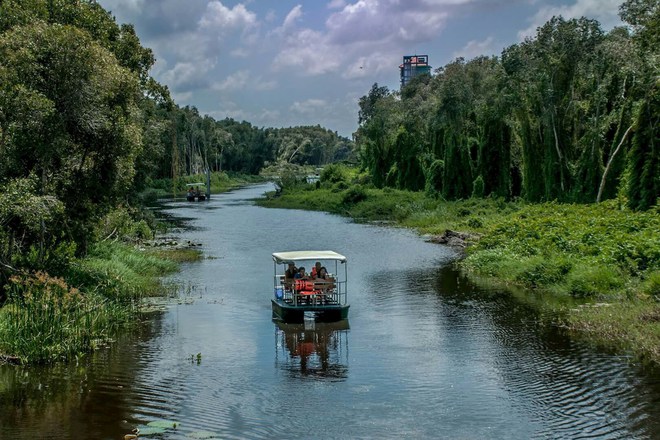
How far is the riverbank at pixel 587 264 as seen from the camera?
72.2ft

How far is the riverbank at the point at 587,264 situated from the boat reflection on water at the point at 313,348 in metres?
7.81

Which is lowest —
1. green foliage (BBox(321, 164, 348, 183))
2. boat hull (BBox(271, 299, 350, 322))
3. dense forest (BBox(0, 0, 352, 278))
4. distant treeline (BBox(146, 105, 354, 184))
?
boat hull (BBox(271, 299, 350, 322))

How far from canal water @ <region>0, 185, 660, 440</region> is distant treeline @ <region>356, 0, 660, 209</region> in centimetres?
1561

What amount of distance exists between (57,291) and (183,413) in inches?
295

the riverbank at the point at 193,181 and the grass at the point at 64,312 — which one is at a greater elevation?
the riverbank at the point at 193,181

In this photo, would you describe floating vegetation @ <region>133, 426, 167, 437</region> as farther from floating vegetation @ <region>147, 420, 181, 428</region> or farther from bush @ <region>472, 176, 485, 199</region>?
bush @ <region>472, 176, 485, 199</region>

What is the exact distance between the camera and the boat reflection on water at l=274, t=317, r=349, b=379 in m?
19.8

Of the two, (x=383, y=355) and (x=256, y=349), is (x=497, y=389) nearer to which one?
(x=383, y=355)

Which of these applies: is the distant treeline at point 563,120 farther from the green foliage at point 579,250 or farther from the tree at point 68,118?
the tree at point 68,118

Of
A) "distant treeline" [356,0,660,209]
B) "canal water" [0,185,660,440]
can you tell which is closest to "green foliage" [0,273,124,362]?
"canal water" [0,185,660,440]

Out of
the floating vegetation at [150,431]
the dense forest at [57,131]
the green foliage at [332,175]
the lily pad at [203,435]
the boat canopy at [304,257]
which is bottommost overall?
the lily pad at [203,435]

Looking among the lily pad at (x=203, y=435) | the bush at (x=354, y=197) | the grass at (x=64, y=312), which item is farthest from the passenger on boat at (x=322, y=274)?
the bush at (x=354, y=197)

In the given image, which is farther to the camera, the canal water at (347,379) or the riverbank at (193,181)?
the riverbank at (193,181)

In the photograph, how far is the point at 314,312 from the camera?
24625 millimetres
